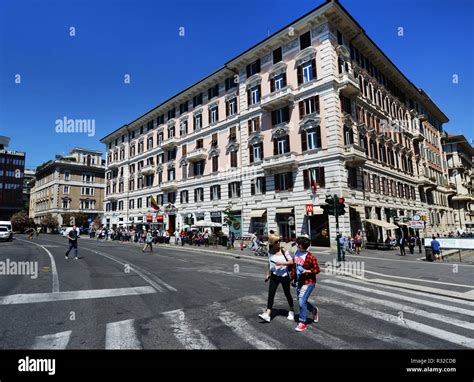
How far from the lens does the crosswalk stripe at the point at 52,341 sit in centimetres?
446

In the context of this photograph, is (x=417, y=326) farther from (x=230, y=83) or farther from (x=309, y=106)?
(x=230, y=83)

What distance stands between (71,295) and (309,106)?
79.9 ft

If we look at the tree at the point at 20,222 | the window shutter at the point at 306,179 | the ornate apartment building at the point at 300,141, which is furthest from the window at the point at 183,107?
the tree at the point at 20,222

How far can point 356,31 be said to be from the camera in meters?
27.6

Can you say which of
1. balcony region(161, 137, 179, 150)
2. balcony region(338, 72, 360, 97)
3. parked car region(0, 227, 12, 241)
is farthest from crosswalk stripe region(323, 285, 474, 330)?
parked car region(0, 227, 12, 241)

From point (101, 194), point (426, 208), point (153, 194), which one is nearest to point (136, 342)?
point (153, 194)

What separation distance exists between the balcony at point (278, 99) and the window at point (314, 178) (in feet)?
23.7

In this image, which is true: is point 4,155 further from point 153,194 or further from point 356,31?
point 356,31

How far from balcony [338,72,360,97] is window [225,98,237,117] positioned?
12.2m

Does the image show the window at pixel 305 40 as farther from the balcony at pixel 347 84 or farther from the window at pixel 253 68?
the window at pixel 253 68

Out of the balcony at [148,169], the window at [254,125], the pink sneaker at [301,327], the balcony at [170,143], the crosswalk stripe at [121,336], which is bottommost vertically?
the pink sneaker at [301,327]

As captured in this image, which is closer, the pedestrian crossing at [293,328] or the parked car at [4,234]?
the pedestrian crossing at [293,328]

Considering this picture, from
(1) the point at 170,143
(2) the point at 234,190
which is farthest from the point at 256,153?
(1) the point at 170,143

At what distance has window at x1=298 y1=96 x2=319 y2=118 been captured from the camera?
2597 centimetres
